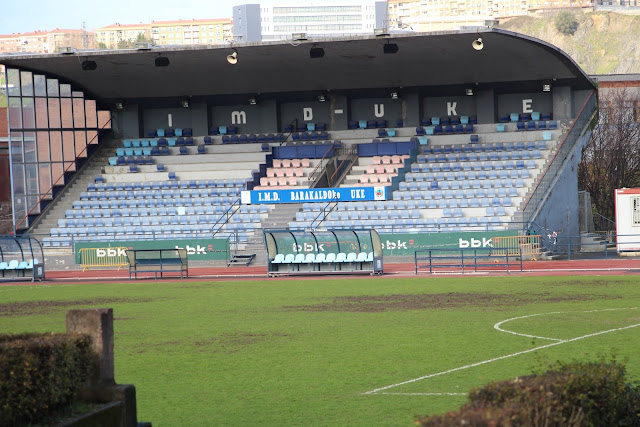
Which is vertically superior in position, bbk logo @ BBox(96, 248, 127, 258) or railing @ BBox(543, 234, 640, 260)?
bbk logo @ BBox(96, 248, 127, 258)

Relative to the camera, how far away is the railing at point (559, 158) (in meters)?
37.3

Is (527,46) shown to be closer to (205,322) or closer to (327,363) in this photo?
(205,322)

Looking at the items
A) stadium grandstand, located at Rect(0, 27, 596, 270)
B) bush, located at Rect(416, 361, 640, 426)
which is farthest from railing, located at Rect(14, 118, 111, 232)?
bush, located at Rect(416, 361, 640, 426)

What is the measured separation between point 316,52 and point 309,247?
451 inches

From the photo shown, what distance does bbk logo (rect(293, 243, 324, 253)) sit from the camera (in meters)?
31.8

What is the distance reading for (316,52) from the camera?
3978 centimetres

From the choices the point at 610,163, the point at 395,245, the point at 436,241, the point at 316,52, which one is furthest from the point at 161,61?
the point at 610,163

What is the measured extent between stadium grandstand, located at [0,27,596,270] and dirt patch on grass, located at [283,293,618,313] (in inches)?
547

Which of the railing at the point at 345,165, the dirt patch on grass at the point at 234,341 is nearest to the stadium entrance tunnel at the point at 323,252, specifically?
the railing at the point at 345,165

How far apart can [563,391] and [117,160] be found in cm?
4423

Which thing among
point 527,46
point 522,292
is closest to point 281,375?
point 522,292

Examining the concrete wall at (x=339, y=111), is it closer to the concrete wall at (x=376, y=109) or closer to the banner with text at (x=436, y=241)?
the concrete wall at (x=376, y=109)

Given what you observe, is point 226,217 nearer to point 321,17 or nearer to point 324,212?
point 324,212

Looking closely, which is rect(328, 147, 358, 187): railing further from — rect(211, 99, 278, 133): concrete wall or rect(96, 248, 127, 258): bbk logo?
Result: rect(96, 248, 127, 258): bbk logo
